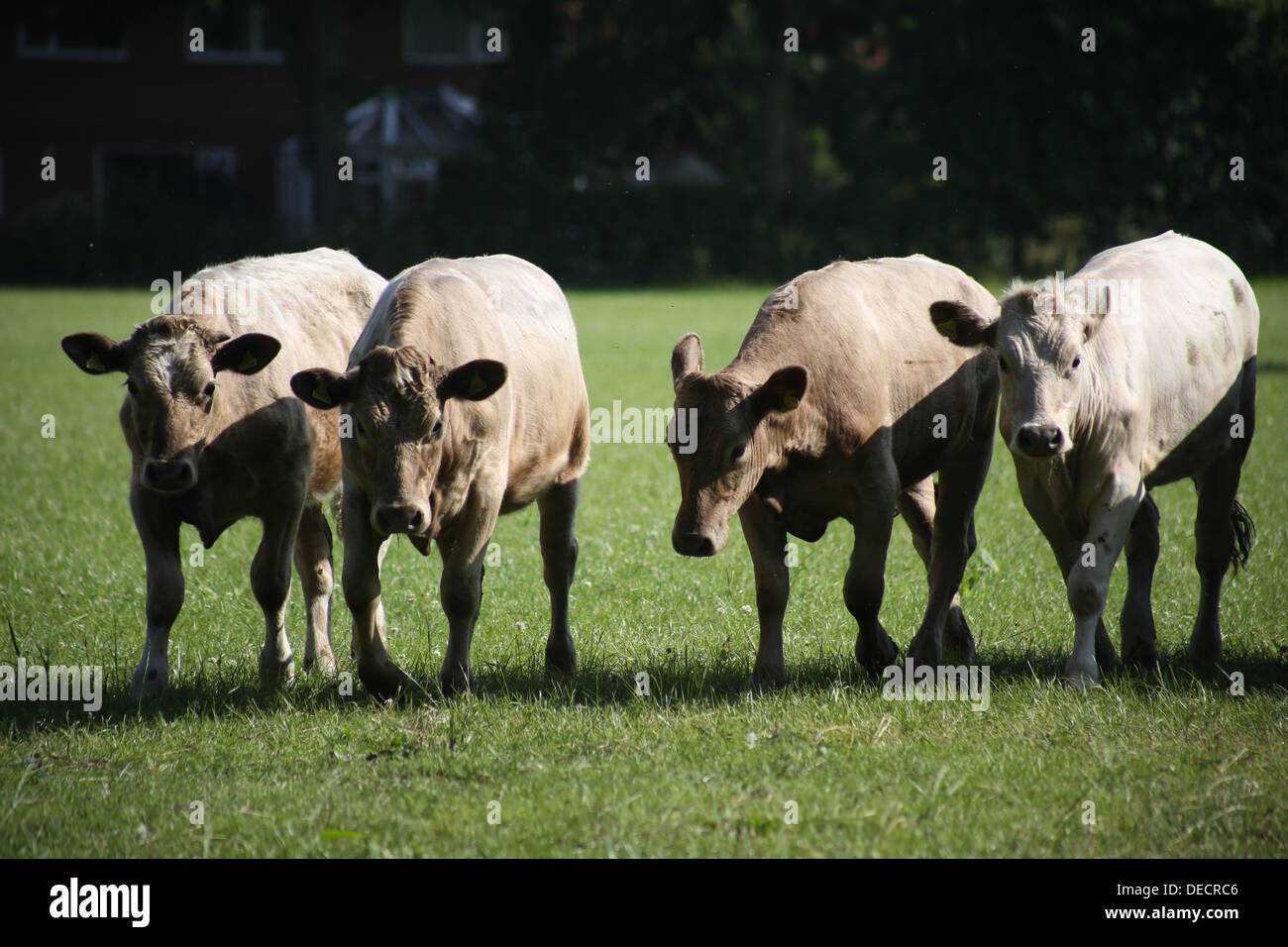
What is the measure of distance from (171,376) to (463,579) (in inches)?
66.9

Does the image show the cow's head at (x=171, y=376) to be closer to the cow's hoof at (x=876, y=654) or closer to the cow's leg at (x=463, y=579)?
the cow's leg at (x=463, y=579)

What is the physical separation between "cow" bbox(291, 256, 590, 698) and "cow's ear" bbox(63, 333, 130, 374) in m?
1.06

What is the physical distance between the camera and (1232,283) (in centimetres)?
760

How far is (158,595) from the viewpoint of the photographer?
668 cm

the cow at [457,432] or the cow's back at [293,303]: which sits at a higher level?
the cow's back at [293,303]

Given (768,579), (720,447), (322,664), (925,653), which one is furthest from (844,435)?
(322,664)

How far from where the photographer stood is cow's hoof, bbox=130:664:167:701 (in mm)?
6664

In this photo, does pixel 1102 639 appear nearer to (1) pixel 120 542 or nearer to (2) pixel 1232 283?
(2) pixel 1232 283

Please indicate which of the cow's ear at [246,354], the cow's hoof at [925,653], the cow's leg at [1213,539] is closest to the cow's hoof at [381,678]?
the cow's ear at [246,354]

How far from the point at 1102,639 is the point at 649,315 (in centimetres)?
2286

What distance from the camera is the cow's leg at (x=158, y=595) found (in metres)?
6.66

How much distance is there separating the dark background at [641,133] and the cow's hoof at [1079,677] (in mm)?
28361

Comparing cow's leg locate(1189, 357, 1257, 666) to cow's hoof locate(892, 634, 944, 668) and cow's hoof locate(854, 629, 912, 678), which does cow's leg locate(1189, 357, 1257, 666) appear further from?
cow's hoof locate(854, 629, 912, 678)

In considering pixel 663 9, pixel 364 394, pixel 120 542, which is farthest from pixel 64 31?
pixel 364 394
